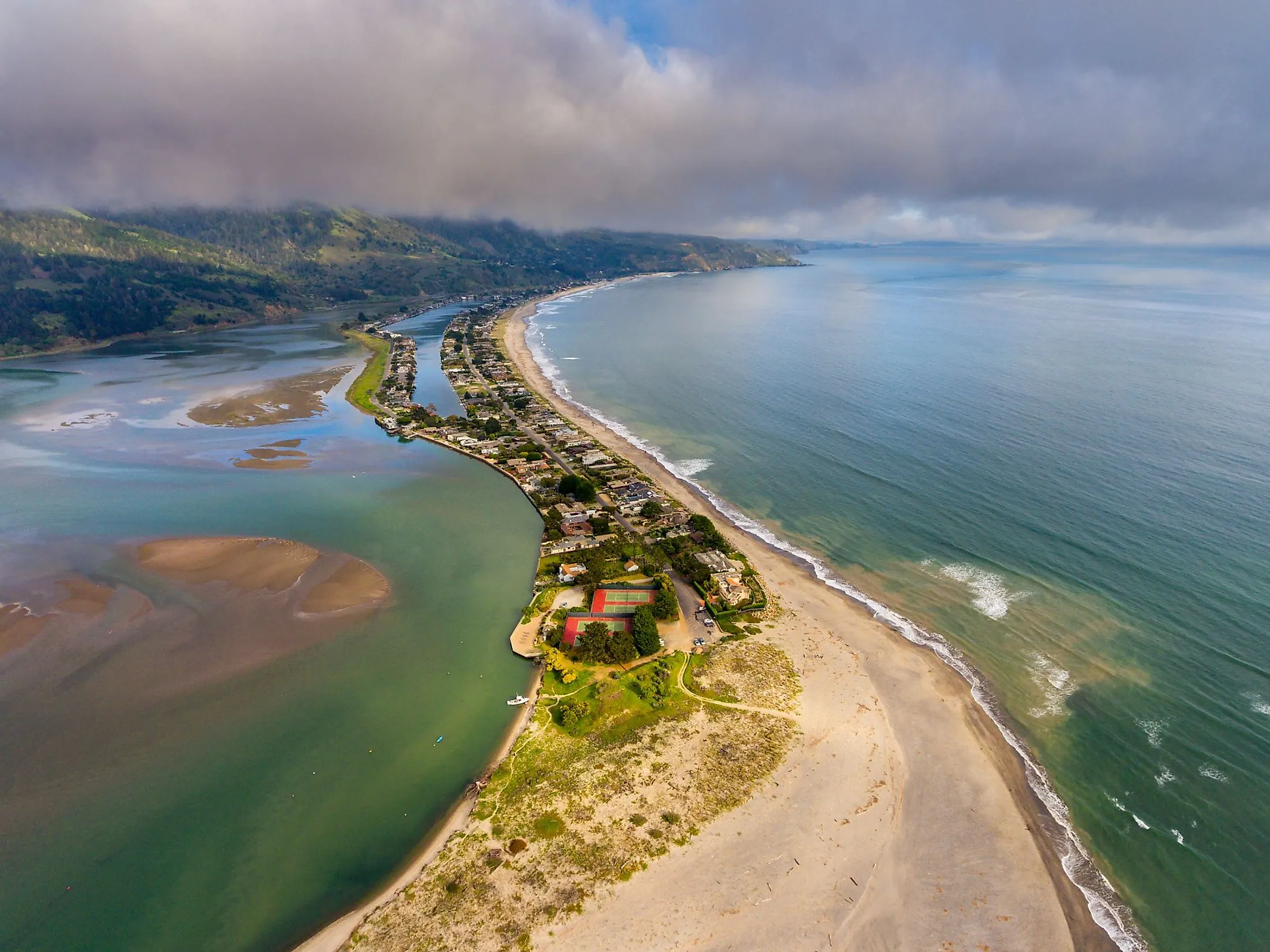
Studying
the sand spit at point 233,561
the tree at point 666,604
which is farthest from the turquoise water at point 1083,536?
the sand spit at point 233,561

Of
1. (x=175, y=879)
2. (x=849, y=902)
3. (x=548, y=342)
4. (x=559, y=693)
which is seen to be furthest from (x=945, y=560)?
(x=548, y=342)

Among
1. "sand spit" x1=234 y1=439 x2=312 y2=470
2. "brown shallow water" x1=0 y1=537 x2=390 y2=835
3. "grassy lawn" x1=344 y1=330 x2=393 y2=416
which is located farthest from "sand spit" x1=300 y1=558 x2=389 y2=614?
"grassy lawn" x1=344 y1=330 x2=393 y2=416

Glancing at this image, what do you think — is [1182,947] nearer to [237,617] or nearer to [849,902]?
[849,902]

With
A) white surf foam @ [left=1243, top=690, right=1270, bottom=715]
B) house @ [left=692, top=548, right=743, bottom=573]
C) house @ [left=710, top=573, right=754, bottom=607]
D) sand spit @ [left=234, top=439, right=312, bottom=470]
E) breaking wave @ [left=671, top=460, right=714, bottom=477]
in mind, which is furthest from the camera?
sand spit @ [left=234, top=439, right=312, bottom=470]

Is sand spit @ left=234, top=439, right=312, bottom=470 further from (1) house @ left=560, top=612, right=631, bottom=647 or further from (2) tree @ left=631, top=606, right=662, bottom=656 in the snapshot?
(2) tree @ left=631, top=606, right=662, bottom=656

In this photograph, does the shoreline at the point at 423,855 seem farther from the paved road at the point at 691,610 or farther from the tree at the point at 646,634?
the paved road at the point at 691,610

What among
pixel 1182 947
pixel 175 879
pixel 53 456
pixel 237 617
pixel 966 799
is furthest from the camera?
pixel 53 456

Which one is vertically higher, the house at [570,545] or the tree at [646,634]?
the tree at [646,634]
